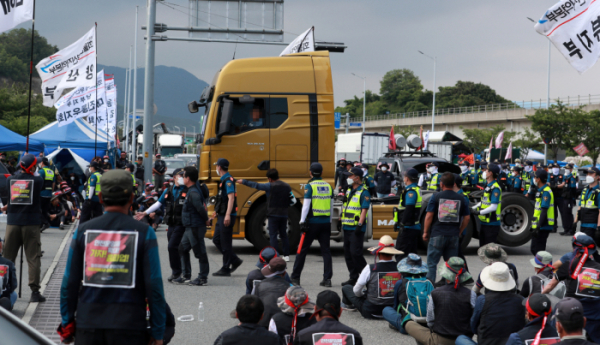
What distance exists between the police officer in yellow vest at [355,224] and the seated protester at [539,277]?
2.78 metres

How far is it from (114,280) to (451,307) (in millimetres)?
3398

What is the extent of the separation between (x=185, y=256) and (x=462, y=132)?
60025mm

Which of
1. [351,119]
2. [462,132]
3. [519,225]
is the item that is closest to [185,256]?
[519,225]

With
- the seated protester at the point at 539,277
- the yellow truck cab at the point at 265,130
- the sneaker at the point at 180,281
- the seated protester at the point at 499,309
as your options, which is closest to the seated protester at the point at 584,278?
the seated protester at the point at 539,277

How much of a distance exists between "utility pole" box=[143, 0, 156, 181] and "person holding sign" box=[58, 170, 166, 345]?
56.8 feet

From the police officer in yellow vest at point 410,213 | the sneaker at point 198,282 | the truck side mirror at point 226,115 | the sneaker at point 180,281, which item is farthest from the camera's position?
the truck side mirror at point 226,115

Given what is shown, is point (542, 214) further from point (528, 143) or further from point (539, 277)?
point (528, 143)

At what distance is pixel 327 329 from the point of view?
4.27 meters

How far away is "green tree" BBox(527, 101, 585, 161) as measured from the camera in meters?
41.5

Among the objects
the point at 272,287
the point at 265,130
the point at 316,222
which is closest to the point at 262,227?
the point at 265,130

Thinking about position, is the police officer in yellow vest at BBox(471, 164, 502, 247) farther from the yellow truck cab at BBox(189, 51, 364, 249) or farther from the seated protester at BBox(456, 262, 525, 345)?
the seated protester at BBox(456, 262, 525, 345)

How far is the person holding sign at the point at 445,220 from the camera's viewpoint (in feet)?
27.9

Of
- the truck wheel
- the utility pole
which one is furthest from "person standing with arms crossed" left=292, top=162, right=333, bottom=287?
the utility pole

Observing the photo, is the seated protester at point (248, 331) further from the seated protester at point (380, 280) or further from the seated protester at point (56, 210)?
the seated protester at point (56, 210)
